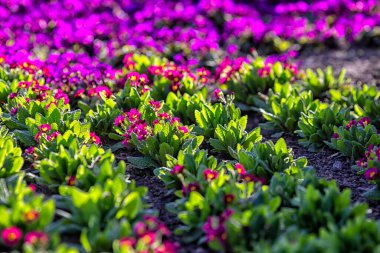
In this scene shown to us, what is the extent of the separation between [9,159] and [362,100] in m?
3.46

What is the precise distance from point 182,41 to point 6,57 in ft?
7.99

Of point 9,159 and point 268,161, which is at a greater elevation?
point 9,159

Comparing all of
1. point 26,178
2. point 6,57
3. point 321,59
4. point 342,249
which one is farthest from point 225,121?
point 321,59

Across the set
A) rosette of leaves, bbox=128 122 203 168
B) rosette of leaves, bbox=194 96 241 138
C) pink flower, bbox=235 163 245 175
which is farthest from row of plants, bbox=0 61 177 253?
rosette of leaves, bbox=194 96 241 138

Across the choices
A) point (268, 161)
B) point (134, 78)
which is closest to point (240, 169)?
point (268, 161)

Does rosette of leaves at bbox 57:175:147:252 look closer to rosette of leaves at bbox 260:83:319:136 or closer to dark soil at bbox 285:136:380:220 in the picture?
dark soil at bbox 285:136:380:220

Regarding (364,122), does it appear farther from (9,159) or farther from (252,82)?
(9,159)

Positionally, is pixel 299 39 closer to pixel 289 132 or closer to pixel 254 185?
pixel 289 132

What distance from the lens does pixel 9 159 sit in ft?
13.9

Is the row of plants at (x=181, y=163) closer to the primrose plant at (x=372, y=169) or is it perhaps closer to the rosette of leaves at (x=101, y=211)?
the rosette of leaves at (x=101, y=211)

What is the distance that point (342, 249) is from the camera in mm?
3307

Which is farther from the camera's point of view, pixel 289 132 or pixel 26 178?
pixel 289 132

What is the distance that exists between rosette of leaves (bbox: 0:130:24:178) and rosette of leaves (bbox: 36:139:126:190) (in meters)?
0.15

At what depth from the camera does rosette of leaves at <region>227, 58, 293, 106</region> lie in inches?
246
